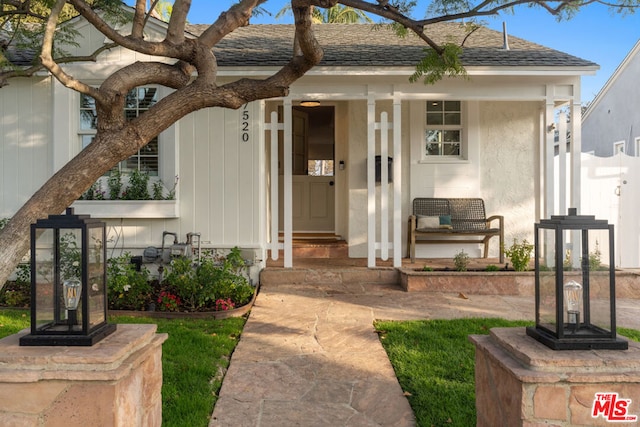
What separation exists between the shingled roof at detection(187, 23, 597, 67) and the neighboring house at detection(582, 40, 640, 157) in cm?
735

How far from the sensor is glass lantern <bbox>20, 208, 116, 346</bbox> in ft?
7.13

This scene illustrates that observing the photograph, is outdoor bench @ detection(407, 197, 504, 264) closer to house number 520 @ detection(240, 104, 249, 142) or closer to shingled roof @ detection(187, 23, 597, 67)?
shingled roof @ detection(187, 23, 597, 67)

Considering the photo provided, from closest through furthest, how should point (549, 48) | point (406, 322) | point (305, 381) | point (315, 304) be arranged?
point (305, 381), point (406, 322), point (315, 304), point (549, 48)

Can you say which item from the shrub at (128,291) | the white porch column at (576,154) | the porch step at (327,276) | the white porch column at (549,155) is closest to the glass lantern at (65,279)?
the shrub at (128,291)

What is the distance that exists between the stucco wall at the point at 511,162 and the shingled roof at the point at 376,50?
1.06 m

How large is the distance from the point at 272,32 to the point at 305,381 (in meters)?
6.77

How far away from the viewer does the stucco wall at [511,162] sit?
26.5 ft

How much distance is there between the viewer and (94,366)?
197 centimetres

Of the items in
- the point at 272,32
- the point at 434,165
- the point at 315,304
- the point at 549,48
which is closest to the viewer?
the point at 315,304

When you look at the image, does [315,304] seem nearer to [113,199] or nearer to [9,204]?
[113,199]

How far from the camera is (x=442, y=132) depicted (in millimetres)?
8180

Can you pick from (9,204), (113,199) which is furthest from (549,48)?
(9,204)

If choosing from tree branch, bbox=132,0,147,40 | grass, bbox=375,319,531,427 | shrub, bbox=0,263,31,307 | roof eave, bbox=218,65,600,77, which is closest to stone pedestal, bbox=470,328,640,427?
grass, bbox=375,319,531,427

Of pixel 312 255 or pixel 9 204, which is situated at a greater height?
pixel 9 204
